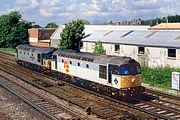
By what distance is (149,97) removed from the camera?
26.5 m

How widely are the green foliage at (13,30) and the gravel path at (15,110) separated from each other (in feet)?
187

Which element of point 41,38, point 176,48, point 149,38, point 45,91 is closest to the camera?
point 45,91

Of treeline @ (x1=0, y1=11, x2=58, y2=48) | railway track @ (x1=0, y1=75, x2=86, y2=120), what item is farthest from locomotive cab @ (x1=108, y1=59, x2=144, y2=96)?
treeline @ (x1=0, y1=11, x2=58, y2=48)

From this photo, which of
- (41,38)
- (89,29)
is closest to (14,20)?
(41,38)

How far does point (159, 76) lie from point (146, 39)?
33.1 feet

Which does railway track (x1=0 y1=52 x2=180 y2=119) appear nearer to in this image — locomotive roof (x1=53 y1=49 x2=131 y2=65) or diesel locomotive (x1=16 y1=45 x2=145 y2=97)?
diesel locomotive (x1=16 y1=45 x2=145 y2=97)

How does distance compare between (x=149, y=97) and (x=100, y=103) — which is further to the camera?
(x=149, y=97)

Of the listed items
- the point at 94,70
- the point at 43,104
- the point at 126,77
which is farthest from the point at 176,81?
the point at 43,104

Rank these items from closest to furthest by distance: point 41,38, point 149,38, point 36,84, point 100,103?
1. point 100,103
2. point 36,84
3. point 149,38
4. point 41,38

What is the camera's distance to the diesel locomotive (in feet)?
78.8

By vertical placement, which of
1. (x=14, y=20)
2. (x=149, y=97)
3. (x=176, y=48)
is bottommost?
(x=149, y=97)

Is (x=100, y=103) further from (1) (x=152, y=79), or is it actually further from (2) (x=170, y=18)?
(2) (x=170, y=18)

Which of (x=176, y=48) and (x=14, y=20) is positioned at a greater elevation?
(x=14, y=20)

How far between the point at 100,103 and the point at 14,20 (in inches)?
2668
